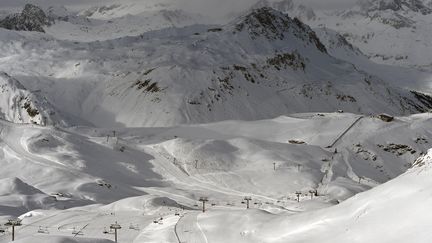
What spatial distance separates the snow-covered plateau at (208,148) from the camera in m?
37.3

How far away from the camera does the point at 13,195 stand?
2489 inches

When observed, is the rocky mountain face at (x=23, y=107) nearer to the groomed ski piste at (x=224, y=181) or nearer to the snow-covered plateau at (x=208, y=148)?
the snow-covered plateau at (x=208, y=148)

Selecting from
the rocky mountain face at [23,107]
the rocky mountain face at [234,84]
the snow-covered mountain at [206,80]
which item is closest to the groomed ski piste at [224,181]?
the rocky mountain face at [23,107]

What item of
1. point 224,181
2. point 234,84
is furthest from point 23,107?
point 224,181

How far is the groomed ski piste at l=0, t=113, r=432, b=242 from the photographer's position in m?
34.3

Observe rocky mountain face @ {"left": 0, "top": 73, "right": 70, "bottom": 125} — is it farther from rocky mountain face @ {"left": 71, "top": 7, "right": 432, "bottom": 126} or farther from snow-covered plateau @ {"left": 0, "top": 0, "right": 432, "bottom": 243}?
rocky mountain face @ {"left": 71, "top": 7, "right": 432, "bottom": 126}

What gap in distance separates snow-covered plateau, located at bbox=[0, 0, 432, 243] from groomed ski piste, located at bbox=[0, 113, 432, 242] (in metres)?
0.18

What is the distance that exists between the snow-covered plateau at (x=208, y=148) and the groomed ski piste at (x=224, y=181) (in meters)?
0.18

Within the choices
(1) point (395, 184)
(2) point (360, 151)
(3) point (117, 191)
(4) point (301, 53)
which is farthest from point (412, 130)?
(1) point (395, 184)

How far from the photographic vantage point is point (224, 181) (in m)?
91.4

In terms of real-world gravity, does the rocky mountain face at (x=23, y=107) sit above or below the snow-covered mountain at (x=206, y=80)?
below

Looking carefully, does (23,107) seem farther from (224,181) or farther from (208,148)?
(224,181)

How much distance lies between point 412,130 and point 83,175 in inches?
2692

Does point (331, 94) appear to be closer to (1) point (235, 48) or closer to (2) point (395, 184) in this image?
(1) point (235, 48)
